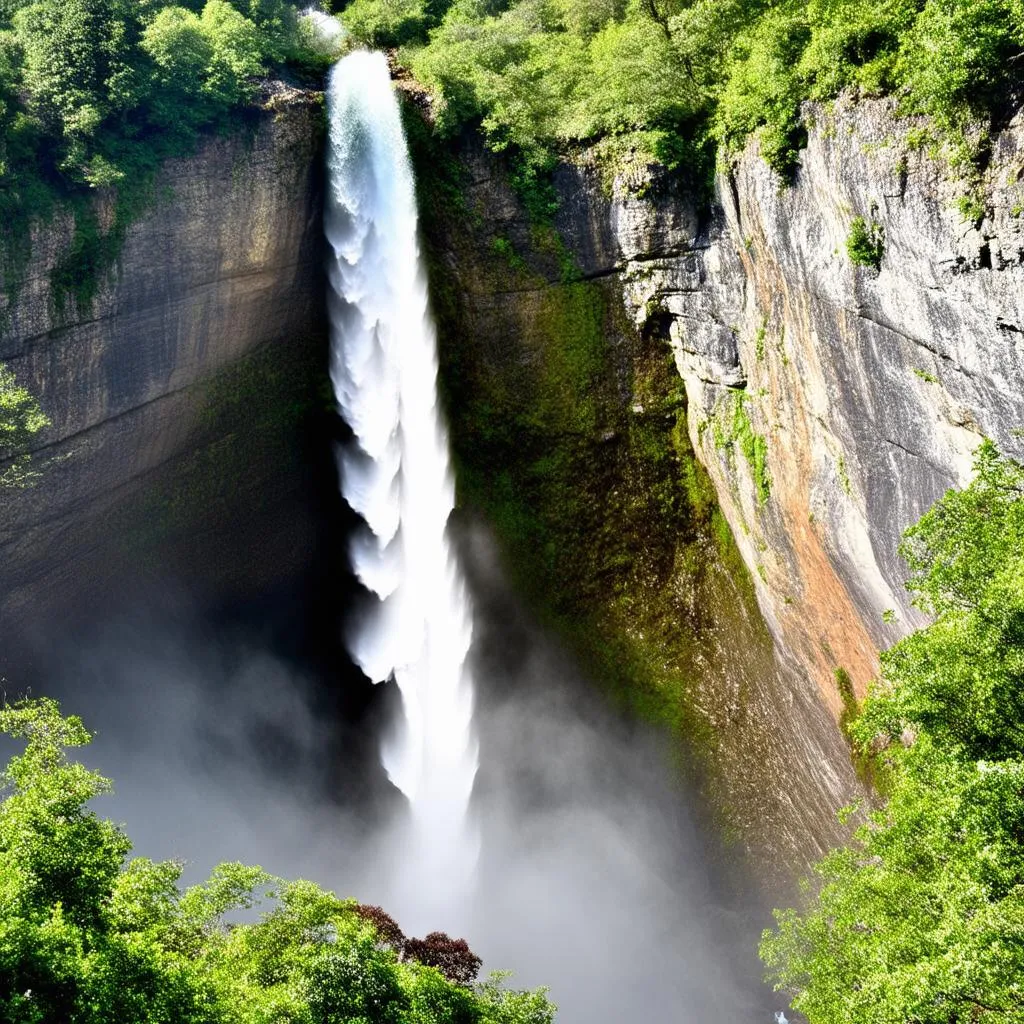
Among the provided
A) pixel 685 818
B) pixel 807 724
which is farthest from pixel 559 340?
pixel 685 818

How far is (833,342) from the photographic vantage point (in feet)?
47.3

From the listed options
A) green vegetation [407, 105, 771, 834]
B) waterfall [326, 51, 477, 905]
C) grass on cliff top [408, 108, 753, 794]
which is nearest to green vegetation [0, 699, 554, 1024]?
waterfall [326, 51, 477, 905]

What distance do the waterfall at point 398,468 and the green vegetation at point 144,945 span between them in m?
10.5

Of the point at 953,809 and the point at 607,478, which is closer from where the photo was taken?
the point at 953,809

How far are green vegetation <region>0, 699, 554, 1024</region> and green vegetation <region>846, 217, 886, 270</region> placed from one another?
40.4 ft

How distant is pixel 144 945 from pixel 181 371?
642 inches

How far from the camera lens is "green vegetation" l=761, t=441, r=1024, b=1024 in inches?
272

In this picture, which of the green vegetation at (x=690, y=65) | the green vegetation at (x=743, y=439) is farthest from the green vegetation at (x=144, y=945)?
the green vegetation at (x=690, y=65)

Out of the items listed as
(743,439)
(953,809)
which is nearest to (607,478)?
(743,439)

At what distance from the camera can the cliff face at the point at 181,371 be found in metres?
19.7

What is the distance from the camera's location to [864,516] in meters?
14.7

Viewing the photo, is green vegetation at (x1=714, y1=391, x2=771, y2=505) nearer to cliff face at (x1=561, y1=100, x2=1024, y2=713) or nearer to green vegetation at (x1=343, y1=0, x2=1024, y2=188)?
cliff face at (x1=561, y1=100, x2=1024, y2=713)

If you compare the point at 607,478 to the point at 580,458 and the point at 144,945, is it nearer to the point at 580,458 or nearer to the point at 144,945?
the point at 580,458

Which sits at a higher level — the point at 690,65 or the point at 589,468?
the point at 690,65
